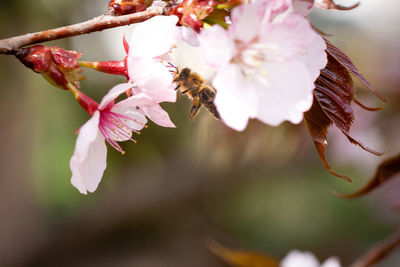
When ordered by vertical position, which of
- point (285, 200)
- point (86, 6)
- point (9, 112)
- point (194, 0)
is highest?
point (194, 0)

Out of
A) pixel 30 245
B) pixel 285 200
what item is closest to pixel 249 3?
pixel 30 245

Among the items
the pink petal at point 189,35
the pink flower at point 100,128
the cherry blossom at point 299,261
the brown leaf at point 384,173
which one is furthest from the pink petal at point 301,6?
the cherry blossom at point 299,261

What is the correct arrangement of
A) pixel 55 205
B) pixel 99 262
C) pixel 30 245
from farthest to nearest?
pixel 99 262 < pixel 55 205 < pixel 30 245

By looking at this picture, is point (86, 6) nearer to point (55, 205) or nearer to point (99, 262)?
point (55, 205)

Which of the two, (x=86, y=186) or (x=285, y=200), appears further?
Result: (x=285, y=200)

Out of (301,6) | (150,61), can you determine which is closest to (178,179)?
(150,61)

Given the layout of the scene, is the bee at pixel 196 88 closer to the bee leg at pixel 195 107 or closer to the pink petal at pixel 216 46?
the bee leg at pixel 195 107

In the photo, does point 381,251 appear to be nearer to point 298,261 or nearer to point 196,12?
point 298,261
